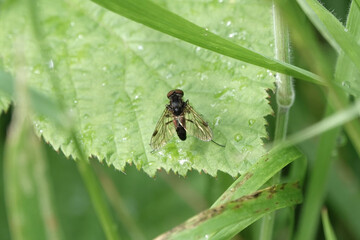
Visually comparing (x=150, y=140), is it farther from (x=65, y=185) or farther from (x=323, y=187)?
(x=65, y=185)

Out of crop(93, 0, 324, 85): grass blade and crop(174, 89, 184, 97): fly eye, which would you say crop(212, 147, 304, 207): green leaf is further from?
crop(174, 89, 184, 97): fly eye

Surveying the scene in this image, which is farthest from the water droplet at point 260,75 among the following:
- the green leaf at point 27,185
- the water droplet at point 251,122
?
the green leaf at point 27,185

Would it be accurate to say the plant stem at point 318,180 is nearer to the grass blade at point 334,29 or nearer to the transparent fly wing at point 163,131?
the grass blade at point 334,29

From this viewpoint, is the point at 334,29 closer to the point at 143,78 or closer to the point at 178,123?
the point at 178,123

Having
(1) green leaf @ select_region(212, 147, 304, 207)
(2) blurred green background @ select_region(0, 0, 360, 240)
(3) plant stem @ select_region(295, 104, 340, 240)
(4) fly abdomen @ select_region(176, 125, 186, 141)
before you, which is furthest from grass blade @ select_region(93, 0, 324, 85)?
(2) blurred green background @ select_region(0, 0, 360, 240)

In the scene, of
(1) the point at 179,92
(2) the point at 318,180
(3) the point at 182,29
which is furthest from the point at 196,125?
(3) the point at 182,29

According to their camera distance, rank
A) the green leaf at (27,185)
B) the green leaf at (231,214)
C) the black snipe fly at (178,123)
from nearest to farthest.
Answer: the green leaf at (27,185), the green leaf at (231,214), the black snipe fly at (178,123)
